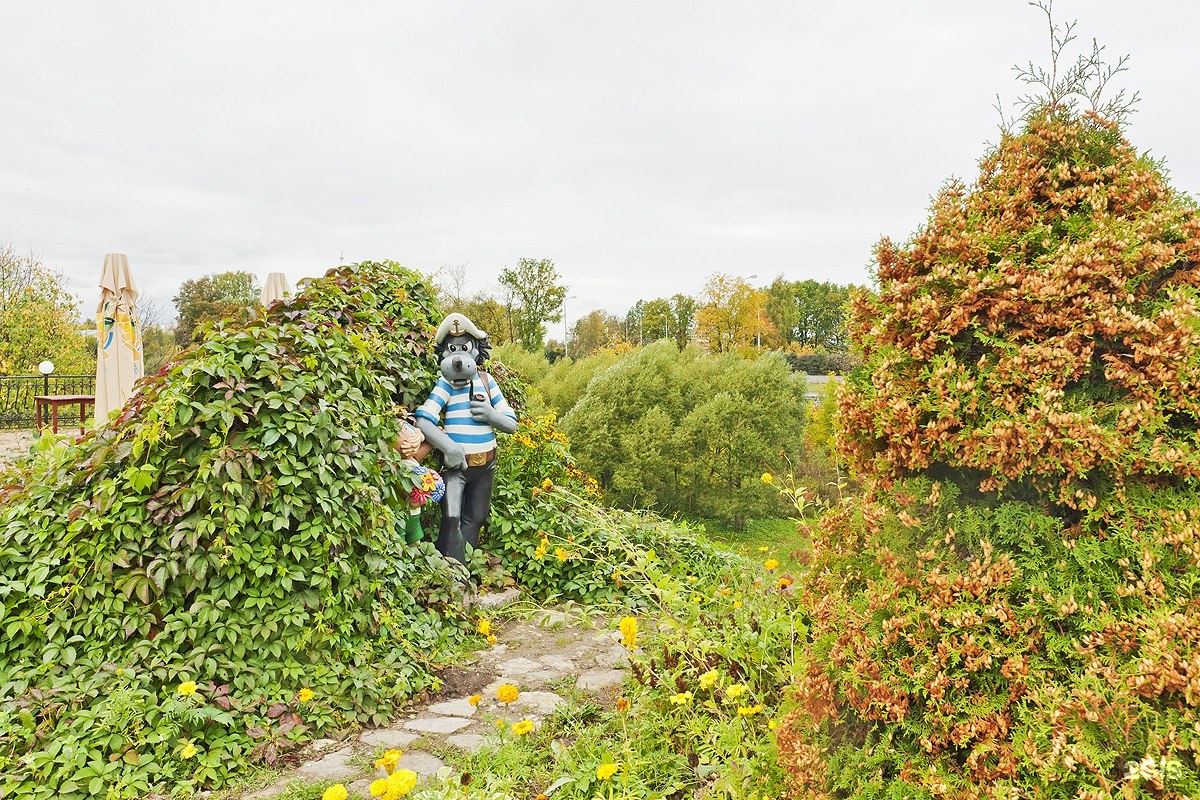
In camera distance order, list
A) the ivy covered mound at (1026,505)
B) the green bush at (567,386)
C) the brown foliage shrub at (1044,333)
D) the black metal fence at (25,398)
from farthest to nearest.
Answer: the black metal fence at (25,398) → the green bush at (567,386) → the brown foliage shrub at (1044,333) → the ivy covered mound at (1026,505)

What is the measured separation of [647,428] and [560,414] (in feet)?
6.45

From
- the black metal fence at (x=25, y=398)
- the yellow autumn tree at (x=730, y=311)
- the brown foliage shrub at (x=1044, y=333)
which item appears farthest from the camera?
the yellow autumn tree at (x=730, y=311)

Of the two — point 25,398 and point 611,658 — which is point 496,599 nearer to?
point 611,658

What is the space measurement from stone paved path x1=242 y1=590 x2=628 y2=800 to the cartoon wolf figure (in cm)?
58

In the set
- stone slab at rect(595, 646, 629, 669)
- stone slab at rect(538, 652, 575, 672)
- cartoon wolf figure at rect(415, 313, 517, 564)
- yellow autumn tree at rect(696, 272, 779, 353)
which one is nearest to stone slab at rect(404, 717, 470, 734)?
stone slab at rect(538, 652, 575, 672)

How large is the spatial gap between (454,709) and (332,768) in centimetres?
71

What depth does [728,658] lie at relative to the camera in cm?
302

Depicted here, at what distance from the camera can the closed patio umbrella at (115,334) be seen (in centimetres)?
812

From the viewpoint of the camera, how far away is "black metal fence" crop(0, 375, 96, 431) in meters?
18.0

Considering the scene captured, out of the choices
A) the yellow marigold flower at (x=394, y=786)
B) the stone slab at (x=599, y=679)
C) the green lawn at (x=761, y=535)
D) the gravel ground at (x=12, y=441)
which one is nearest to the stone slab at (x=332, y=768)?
the stone slab at (x=599, y=679)

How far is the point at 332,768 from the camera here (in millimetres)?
3094

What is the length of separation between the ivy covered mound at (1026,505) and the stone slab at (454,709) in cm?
206

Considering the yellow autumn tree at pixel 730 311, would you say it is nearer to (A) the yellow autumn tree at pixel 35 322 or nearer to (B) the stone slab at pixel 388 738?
(A) the yellow autumn tree at pixel 35 322

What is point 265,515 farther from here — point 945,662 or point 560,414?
point 560,414
